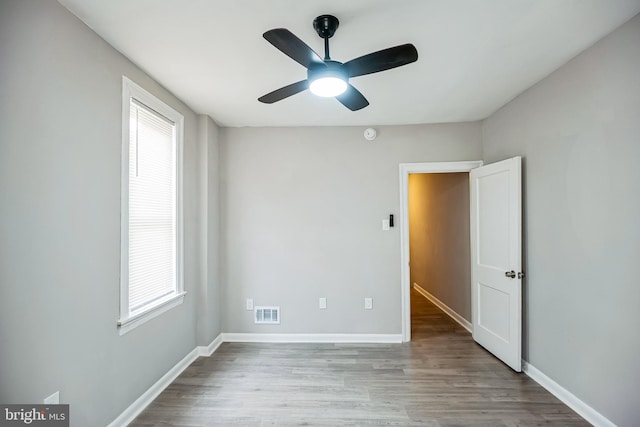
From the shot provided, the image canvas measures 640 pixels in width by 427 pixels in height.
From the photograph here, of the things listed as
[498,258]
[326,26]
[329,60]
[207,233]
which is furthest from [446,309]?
[326,26]

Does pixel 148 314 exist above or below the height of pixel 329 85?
below

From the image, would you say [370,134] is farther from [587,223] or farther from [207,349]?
[207,349]

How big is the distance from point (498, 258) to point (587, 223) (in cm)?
94

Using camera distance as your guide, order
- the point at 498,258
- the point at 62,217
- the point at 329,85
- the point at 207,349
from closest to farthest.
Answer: the point at 62,217
the point at 329,85
the point at 498,258
the point at 207,349

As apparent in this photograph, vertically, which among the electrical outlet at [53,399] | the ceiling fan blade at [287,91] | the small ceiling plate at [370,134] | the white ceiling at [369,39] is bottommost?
the electrical outlet at [53,399]

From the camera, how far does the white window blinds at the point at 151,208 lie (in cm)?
222

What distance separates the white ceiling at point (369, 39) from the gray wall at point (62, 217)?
31cm

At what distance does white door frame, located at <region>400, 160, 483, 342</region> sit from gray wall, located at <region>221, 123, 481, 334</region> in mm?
74

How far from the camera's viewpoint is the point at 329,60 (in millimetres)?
1628

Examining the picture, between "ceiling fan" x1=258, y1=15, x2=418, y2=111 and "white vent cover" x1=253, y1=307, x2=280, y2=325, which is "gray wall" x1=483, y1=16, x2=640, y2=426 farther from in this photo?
"white vent cover" x1=253, y1=307, x2=280, y2=325

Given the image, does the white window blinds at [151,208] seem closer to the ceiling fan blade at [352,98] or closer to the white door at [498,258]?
the ceiling fan blade at [352,98]

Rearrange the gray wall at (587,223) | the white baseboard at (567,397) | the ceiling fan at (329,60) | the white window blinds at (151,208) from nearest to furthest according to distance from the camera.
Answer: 1. the ceiling fan at (329,60)
2. the gray wall at (587,223)
3. the white baseboard at (567,397)
4. the white window blinds at (151,208)

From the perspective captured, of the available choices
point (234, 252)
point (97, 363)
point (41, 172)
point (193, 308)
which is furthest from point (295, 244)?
point (41, 172)

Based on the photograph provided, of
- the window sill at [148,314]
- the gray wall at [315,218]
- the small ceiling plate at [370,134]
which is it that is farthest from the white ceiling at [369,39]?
the window sill at [148,314]
